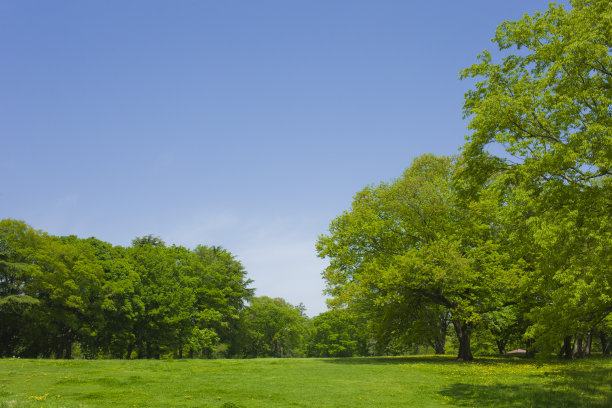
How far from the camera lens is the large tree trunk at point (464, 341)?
115 feet

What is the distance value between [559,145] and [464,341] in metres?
26.8

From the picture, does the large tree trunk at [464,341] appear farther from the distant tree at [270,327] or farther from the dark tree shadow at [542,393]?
the distant tree at [270,327]

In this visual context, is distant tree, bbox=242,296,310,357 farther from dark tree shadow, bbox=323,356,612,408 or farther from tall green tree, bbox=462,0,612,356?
tall green tree, bbox=462,0,612,356

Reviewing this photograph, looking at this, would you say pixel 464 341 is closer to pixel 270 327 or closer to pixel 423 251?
pixel 423 251

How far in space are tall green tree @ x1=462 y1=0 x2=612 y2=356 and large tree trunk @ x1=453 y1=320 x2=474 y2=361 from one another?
18.3 m

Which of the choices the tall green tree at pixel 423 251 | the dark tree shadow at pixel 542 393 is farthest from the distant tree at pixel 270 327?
the dark tree shadow at pixel 542 393

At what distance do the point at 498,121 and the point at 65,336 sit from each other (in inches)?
2279

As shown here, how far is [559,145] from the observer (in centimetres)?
1382

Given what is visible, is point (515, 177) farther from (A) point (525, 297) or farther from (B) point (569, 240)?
(A) point (525, 297)

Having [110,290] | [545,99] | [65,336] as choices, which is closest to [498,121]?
[545,99]

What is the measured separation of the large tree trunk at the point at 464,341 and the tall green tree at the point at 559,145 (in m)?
18.3

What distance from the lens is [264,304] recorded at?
317ft

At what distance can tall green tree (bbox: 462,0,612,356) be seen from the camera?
1367cm

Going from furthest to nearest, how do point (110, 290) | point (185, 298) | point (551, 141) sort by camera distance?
point (185, 298)
point (110, 290)
point (551, 141)
